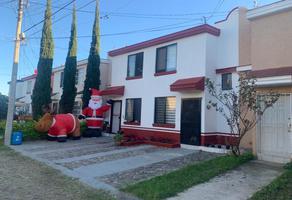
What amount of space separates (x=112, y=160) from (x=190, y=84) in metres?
5.25

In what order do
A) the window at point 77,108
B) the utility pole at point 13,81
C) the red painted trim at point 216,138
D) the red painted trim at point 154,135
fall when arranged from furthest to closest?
the window at point 77,108, the utility pole at point 13,81, the red painted trim at point 154,135, the red painted trim at point 216,138

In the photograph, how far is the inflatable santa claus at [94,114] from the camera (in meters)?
20.3

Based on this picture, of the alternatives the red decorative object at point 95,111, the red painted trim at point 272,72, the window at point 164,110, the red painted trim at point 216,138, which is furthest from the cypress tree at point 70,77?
the red painted trim at point 272,72

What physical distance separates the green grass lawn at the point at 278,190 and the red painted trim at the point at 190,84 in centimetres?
658

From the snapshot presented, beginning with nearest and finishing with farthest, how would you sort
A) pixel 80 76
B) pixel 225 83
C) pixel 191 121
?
pixel 225 83 < pixel 191 121 < pixel 80 76

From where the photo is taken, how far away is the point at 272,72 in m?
10.8

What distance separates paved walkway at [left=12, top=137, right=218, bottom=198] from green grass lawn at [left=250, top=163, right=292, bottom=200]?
3.32 m

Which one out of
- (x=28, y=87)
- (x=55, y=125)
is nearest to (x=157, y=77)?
(x=55, y=125)

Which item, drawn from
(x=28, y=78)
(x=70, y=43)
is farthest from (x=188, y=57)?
(x=28, y=78)

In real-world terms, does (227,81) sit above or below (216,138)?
above

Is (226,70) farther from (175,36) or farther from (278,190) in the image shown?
(278,190)

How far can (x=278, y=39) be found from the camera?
11.1m

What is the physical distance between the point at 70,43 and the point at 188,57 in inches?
467

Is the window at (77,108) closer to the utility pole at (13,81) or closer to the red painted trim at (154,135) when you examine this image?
the red painted trim at (154,135)
